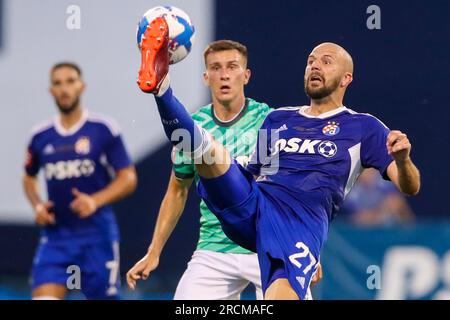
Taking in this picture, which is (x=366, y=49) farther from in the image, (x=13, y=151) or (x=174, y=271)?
(x=13, y=151)

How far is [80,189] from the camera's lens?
Result: 918 cm

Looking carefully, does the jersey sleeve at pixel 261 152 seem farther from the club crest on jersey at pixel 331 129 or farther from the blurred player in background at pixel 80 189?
the blurred player in background at pixel 80 189

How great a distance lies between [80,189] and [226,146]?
2462 mm

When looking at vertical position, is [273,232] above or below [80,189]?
above

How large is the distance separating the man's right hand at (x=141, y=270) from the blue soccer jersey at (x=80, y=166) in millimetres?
2203

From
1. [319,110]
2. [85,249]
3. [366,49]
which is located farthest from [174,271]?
[319,110]

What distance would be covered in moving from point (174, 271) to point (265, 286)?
12.8 ft

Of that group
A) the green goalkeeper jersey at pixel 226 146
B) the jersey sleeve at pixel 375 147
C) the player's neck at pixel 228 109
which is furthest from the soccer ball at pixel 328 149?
the player's neck at pixel 228 109

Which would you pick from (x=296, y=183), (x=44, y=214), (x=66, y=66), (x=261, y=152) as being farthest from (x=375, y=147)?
(x=66, y=66)

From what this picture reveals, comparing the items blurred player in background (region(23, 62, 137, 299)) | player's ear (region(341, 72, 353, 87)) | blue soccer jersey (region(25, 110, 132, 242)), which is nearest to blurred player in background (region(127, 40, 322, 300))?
player's ear (region(341, 72, 353, 87))

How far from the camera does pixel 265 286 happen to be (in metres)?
6.08

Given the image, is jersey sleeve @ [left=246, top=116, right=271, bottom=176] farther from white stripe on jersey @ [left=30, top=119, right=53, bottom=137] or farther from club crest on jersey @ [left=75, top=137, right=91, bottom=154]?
white stripe on jersey @ [left=30, top=119, right=53, bottom=137]

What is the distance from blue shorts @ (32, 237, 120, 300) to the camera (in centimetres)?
859

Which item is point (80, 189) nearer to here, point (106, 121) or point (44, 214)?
point (44, 214)
